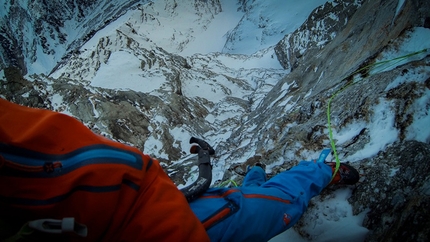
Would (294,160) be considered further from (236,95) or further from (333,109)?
(236,95)

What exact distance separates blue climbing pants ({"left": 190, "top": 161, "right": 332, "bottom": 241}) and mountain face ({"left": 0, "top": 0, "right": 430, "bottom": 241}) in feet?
1.27

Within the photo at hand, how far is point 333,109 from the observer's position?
11.6 feet

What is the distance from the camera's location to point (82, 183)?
0.95 meters

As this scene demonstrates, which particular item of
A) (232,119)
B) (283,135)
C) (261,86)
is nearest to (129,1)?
(261,86)

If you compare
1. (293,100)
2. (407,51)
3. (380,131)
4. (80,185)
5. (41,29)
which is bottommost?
(380,131)

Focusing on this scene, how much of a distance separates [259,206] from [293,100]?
18.7ft

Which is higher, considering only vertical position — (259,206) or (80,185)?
(80,185)

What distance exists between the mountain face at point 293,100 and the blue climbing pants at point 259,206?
1.27 ft

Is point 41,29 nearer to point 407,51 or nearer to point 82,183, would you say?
point 407,51

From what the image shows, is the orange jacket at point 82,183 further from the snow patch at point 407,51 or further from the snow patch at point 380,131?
the snow patch at point 407,51

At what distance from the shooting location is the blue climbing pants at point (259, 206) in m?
1.42

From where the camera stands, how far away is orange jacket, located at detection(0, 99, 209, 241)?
866mm

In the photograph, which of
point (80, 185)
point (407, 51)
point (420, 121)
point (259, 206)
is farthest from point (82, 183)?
point (407, 51)

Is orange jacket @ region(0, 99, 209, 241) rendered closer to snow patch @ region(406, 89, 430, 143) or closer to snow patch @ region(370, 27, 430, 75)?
snow patch @ region(406, 89, 430, 143)
